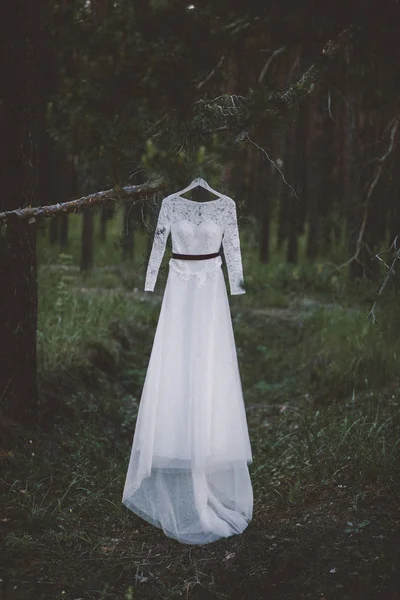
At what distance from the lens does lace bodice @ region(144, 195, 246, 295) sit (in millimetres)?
4707

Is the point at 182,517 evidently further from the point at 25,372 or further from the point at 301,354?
the point at 301,354

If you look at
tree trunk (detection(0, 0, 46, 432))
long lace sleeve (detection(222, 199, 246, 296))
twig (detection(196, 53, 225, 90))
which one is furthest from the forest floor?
twig (detection(196, 53, 225, 90))

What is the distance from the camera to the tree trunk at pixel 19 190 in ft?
19.0

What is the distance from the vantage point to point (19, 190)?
5824 mm

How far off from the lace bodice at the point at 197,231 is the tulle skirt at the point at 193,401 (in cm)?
1

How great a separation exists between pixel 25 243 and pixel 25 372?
106cm

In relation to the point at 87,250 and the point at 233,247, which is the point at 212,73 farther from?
the point at 87,250

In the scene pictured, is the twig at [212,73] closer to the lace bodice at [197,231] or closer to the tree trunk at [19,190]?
the tree trunk at [19,190]

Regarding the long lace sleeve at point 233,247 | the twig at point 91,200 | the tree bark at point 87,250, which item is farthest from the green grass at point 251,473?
the tree bark at point 87,250

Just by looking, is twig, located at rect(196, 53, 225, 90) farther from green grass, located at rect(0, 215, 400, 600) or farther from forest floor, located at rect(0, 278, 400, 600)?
forest floor, located at rect(0, 278, 400, 600)

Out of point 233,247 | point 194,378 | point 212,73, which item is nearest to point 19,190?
point 233,247

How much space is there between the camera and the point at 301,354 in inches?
381

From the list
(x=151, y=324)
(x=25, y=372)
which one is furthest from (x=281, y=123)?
(x=151, y=324)

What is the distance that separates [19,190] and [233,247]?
1.99m
